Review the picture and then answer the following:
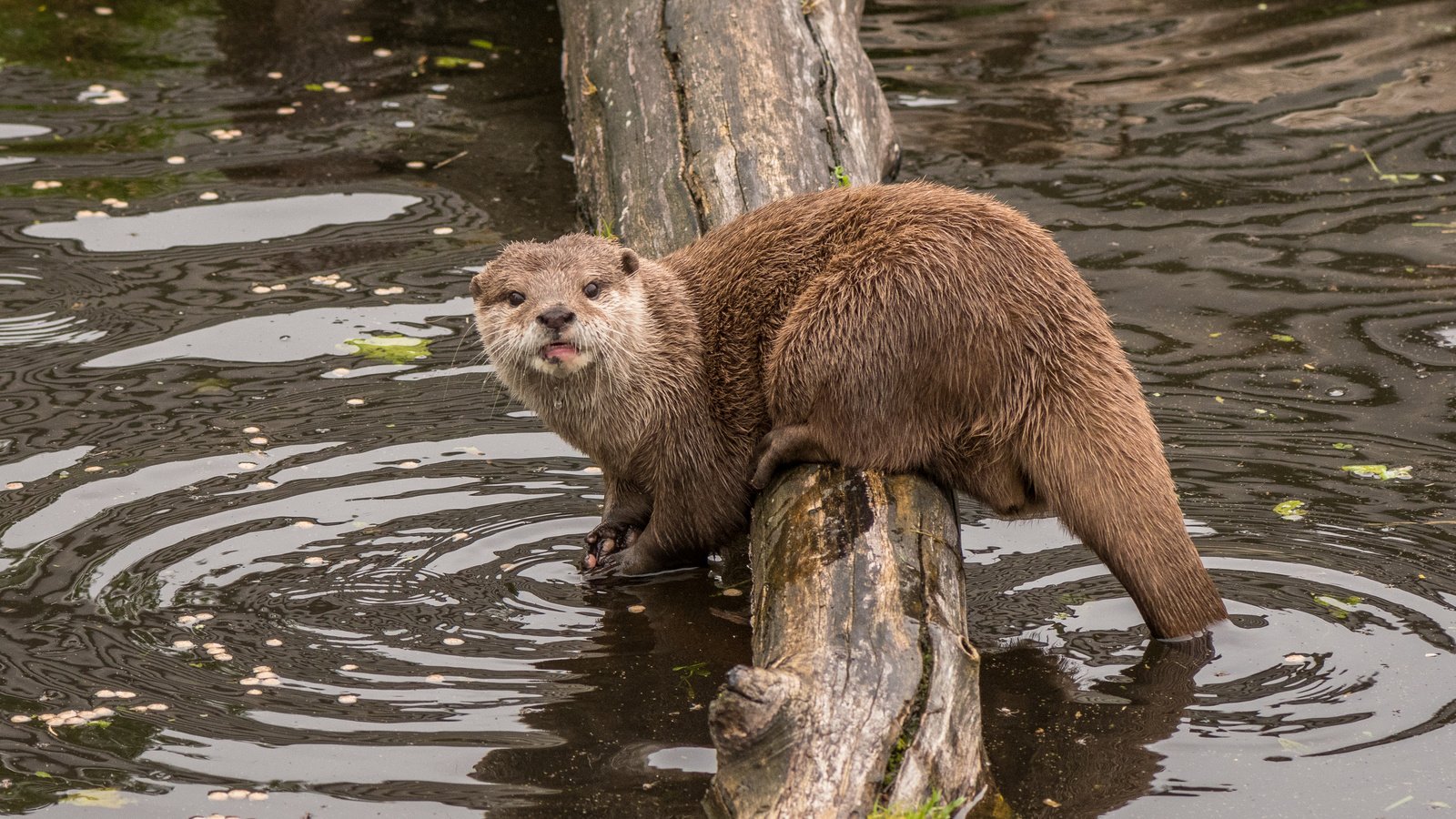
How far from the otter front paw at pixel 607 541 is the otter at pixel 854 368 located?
0.35 ft

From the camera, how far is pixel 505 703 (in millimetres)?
3490

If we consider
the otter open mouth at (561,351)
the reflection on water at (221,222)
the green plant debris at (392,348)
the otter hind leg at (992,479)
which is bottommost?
the green plant debris at (392,348)

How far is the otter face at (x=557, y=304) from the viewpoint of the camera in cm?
371

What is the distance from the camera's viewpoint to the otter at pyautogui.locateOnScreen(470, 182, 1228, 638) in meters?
3.39

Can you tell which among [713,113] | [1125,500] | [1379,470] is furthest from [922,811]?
[713,113]

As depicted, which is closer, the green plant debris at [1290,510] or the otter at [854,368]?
the otter at [854,368]

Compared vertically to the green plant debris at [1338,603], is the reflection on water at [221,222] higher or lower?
higher

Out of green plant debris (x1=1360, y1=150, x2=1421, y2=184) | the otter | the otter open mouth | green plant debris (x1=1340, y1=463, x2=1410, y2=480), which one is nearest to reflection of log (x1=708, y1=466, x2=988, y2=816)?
the otter

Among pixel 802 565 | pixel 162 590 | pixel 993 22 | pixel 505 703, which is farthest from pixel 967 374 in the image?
pixel 993 22

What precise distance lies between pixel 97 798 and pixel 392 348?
247 centimetres

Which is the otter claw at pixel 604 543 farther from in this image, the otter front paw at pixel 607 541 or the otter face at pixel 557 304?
the otter face at pixel 557 304

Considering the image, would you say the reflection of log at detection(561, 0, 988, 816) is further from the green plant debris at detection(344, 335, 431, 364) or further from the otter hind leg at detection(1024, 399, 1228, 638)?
the green plant debris at detection(344, 335, 431, 364)

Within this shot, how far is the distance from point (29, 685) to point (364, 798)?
3.20 ft

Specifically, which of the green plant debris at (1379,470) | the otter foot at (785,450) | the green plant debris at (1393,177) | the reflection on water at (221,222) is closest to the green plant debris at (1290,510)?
the green plant debris at (1379,470)
